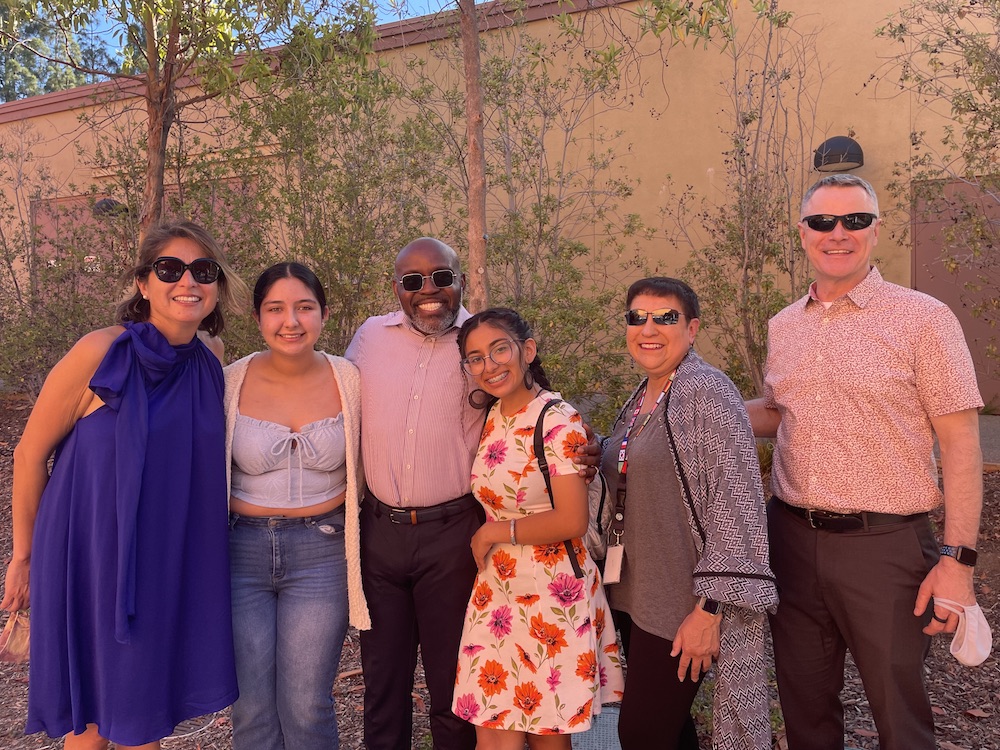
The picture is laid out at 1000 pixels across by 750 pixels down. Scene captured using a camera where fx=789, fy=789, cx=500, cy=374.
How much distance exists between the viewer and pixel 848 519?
2568mm

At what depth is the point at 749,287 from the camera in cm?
637

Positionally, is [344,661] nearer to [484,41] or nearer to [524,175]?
[524,175]

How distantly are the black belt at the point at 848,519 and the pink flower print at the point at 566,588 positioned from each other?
2.65 ft

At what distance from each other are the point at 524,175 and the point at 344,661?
14.3 feet

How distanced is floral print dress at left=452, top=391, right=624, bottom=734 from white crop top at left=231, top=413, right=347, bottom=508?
0.56m

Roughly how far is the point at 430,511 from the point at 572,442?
2.10ft

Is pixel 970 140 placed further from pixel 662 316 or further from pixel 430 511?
pixel 430 511

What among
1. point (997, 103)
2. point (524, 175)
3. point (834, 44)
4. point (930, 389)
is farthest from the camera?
point (834, 44)

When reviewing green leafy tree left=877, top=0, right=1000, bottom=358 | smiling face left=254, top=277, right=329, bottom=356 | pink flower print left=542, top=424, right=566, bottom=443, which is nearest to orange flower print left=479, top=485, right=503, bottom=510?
pink flower print left=542, top=424, right=566, bottom=443

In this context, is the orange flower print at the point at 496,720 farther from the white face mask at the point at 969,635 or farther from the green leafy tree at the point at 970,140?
the green leafy tree at the point at 970,140

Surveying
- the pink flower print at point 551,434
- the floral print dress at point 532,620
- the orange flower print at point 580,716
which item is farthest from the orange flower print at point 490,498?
the orange flower print at point 580,716

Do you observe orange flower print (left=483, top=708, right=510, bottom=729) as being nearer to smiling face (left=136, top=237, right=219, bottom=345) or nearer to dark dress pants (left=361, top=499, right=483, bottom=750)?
dark dress pants (left=361, top=499, right=483, bottom=750)

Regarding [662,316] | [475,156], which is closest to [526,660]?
[662,316]

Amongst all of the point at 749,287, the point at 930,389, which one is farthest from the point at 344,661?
the point at 749,287
